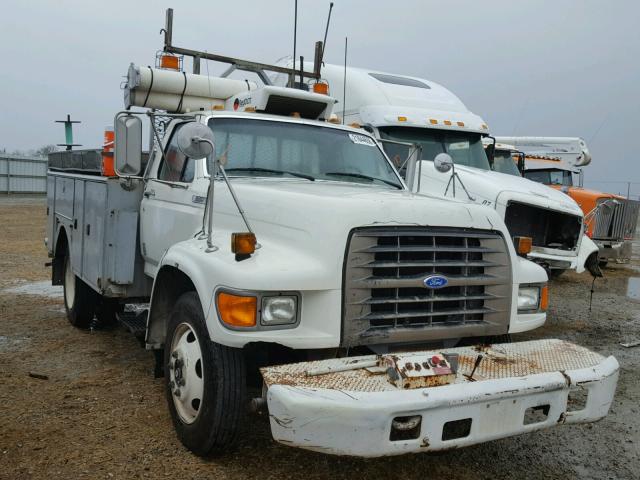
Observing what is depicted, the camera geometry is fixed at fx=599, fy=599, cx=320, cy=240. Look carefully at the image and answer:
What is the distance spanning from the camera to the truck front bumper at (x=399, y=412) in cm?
252

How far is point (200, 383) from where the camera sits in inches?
132

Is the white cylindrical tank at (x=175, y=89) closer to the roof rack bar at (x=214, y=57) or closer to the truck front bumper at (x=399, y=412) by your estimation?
the roof rack bar at (x=214, y=57)

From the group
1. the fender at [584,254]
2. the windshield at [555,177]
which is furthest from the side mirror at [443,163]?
the windshield at [555,177]

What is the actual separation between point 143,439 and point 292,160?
2179 mm

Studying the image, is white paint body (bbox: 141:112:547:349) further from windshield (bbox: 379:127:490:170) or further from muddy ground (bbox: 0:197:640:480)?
windshield (bbox: 379:127:490:170)

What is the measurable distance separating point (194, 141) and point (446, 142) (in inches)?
244

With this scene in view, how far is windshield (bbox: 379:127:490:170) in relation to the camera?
28.4 feet

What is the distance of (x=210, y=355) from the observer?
3.18 meters

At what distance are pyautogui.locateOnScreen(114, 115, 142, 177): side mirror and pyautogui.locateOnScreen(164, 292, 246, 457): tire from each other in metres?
1.29

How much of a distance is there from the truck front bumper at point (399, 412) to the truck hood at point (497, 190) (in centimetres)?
526

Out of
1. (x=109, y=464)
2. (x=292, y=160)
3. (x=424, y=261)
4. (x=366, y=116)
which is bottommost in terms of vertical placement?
(x=109, y=464)

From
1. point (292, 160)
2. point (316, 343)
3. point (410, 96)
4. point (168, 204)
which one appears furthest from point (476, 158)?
point (316, 343)

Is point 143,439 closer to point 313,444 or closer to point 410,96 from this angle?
point 313,444

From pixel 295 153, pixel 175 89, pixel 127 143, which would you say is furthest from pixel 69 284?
pixel 295 153
